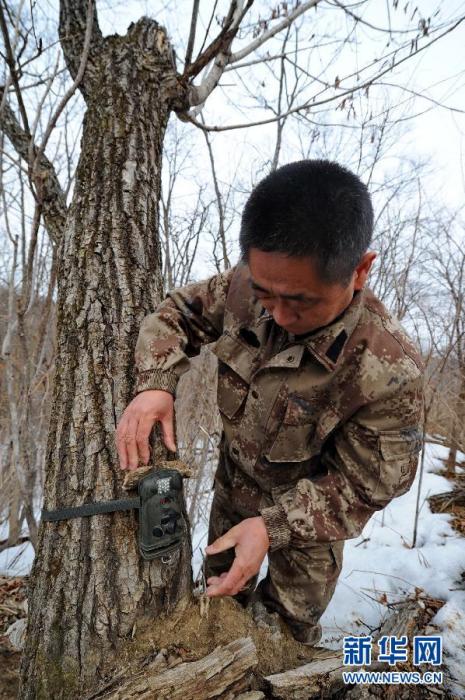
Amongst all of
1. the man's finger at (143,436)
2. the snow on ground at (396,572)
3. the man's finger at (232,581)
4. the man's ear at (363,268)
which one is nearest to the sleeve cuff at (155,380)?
the man's finger at (143,436)

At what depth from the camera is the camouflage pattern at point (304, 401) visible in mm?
1190

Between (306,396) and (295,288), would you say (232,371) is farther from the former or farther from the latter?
(295,288)

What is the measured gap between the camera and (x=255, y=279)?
105 cm

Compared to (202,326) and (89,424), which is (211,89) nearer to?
(202,326)

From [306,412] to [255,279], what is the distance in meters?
0.54

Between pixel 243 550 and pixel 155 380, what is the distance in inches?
23.4

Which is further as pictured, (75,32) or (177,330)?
(75,32)

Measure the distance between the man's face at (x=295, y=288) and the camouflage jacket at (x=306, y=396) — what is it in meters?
0.15

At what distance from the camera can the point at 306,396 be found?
1.32 meters

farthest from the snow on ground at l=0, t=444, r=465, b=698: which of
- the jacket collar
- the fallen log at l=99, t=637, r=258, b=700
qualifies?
the jacket collar

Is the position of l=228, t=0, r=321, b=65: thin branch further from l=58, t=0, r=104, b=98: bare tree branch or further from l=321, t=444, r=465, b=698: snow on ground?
l=321, t=444, r=465, b=698: snow on ground

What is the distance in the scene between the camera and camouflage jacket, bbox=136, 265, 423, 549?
3.90 ft

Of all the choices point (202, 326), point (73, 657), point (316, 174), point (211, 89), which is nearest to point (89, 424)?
point (202, 326)

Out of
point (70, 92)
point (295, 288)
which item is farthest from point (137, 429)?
point (70, 92)
